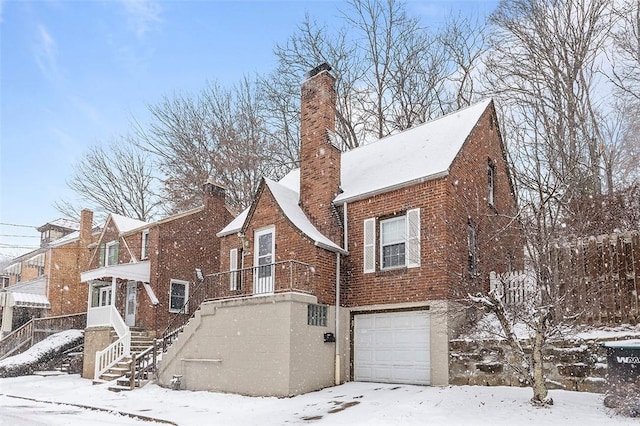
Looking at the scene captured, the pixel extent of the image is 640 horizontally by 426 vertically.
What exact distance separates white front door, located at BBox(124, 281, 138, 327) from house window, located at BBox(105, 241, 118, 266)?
2.03 meters

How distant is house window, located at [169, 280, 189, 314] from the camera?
76.1 ft

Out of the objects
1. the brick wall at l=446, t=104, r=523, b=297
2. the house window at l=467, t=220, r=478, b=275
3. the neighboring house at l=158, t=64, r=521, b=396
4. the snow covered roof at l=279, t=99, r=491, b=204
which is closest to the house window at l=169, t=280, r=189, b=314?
the neighboring house at l=158, t=64, r=521, b=396

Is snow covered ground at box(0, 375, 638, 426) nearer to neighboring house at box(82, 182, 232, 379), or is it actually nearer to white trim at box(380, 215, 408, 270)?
white trim at box(380, 215, 408, 270)

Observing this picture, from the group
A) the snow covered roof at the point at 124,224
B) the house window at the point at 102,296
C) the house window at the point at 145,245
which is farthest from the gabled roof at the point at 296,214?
the house window at the point at 102,296

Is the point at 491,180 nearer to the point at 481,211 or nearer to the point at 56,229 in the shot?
the point at 481,211

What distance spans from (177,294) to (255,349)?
35.9 feet

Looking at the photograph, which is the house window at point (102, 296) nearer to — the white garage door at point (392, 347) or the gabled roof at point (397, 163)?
the gabled roof at point (397, 163)

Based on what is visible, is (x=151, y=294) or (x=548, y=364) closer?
(x=548, y=364)

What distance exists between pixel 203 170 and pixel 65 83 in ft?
56.3

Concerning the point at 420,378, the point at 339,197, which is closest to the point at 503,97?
the point at 339,197

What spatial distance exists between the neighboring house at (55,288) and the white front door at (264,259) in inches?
702

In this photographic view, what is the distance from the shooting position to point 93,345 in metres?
20.1

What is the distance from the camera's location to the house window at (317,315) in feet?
45.9

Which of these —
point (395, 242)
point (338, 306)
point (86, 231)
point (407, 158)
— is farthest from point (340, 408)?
point (86, 231)
